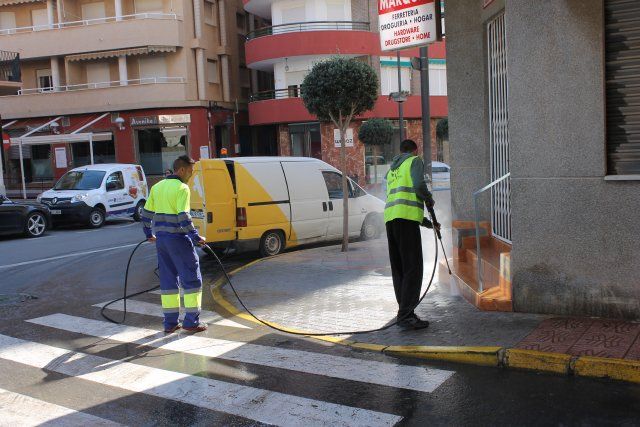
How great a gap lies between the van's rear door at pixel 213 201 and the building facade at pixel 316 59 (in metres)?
21.2

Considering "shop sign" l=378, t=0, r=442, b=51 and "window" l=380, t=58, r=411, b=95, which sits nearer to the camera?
"shop sign" l=378, t=0, r=442, b=51

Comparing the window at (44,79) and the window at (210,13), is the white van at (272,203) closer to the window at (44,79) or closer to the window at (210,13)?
the window at (210,13)

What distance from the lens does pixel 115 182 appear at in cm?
2138

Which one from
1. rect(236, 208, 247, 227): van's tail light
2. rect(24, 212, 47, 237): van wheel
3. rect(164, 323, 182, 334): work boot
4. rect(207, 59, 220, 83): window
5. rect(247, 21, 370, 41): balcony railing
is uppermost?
rect(247, 21, 370, 41): balcony railing

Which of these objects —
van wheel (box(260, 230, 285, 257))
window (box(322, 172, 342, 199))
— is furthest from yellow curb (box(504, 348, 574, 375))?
window (box(322, 172, 342, 199))

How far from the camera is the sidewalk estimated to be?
5430mm

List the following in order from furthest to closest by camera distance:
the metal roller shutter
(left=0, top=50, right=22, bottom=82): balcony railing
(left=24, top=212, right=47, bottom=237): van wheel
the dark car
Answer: (left=0, top=50, right=22, bottom=82): balcony railing, (left=24, top=212, right=47, bottom=237): van wheel, the dark car, the metal roller shutter

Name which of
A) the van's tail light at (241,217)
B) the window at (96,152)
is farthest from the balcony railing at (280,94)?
the van's tail light at (241,217)

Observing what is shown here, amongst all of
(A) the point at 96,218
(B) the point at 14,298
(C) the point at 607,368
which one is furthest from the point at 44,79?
(C) the point at 607,368

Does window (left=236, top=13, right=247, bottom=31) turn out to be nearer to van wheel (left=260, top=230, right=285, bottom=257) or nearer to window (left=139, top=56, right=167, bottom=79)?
window (left=139, top=56, right=167, bottom=79)

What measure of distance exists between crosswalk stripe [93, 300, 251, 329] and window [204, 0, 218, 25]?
29200 millimetres

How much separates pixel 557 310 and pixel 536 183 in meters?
1.31

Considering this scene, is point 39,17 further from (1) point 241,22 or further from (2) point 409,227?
(2) point 409,227

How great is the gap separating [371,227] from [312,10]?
21810 millimetres
